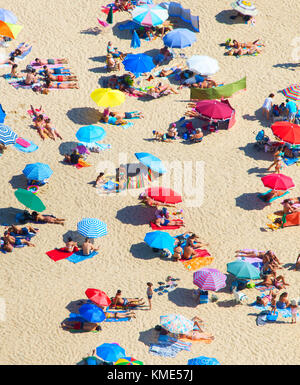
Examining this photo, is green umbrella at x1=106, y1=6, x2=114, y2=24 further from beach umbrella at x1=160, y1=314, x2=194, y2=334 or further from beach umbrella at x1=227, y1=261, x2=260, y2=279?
beach umbrella at x1=160, y1=314, x2=194, y2=334

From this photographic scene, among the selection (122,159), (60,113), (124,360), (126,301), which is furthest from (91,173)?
(124,360)

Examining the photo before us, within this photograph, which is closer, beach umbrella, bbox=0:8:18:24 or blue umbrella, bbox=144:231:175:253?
blue umbrella, bbox=144:231:175:253

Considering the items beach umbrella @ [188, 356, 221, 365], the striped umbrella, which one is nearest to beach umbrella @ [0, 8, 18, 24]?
the striped umbrella

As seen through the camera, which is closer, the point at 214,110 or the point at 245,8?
the point at 214,110

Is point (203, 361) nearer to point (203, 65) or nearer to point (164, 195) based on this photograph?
point (164, 195)

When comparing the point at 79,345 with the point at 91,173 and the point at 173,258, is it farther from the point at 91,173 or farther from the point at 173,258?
the point at 91,173

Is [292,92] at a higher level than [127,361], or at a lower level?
higher

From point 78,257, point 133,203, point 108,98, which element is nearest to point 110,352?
point 78,257
